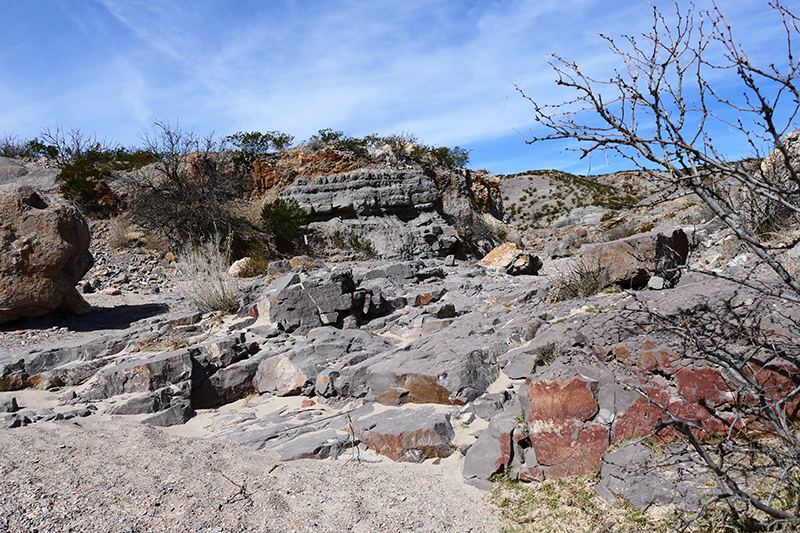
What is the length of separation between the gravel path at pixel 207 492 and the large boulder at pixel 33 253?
16.4ft

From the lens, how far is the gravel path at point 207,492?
2.61m

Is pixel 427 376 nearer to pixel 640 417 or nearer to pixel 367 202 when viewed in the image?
pixel 640 417

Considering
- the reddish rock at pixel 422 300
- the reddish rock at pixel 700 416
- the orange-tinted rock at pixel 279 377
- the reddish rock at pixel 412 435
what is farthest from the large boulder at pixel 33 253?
the reddish rock at pixel 700 416

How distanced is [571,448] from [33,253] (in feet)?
28.2

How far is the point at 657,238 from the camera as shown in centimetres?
534

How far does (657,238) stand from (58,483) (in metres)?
5.75

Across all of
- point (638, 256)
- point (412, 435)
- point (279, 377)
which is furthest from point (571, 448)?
point (279, 377)

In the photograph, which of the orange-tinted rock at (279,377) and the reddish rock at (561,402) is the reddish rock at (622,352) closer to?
the reddish rock at (561,402)

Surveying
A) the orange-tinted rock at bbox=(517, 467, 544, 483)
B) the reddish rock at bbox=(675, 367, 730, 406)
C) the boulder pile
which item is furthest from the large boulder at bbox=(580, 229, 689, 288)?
the orange-tinted rock at bbox=(517, 467, 544, 483)

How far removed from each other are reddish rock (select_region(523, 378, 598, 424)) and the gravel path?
0.66 meters

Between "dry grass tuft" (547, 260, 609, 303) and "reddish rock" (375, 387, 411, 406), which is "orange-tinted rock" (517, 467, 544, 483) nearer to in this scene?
"reddish rock" (375, 387, 411, 406)

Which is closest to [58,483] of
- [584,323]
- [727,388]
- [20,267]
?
[584,323]

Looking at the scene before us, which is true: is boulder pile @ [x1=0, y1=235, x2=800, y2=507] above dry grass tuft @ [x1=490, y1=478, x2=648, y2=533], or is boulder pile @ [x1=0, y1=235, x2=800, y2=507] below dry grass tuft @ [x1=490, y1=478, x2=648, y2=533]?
above

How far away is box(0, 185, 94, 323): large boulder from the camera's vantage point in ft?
25.0
